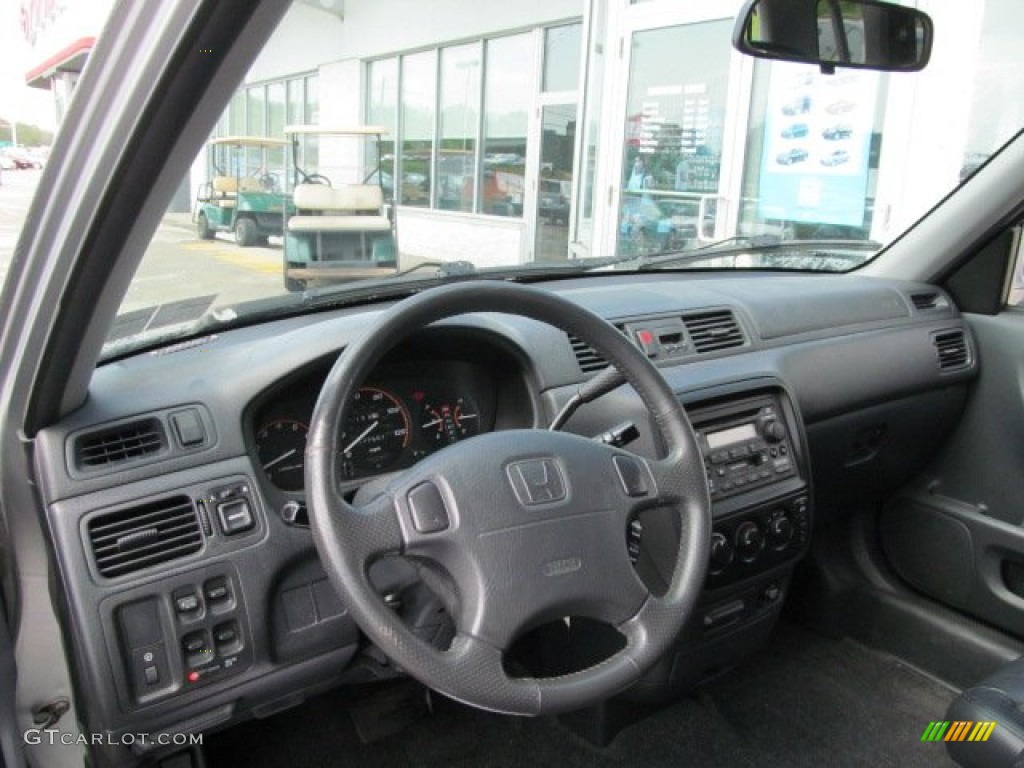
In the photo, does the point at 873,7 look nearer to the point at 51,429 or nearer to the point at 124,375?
the point at 124,375

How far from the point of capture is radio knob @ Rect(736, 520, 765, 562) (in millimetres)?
2010

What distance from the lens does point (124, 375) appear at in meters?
1.58

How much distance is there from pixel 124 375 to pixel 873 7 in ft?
6.45

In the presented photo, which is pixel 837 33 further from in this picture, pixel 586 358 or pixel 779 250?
pixel 586 358

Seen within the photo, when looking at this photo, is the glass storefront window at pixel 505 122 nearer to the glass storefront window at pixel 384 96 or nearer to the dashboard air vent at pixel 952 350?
the glass storefront window at pixel 384 96

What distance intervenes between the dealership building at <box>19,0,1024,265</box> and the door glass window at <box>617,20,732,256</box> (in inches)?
0.6

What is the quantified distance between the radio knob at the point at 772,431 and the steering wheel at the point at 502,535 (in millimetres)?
734

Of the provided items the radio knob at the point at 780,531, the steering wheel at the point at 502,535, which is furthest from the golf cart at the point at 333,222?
the radio knob at the point at 780,531

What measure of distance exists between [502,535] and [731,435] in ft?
3.18

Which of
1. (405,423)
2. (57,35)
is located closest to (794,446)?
(405,423)

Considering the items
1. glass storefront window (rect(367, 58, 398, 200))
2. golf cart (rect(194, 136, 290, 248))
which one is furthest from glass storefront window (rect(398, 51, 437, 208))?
golf cart (rect(194, 136, 290, 248))

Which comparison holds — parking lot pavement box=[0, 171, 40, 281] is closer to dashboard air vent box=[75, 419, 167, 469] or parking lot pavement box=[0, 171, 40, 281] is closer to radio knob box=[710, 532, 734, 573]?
dashboard air vent box=[75, 419, 167, 469]

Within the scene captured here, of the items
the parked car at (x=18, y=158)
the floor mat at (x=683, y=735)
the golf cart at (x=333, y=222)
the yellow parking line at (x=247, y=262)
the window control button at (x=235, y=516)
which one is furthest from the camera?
the golf cart at (x=333, y=222)

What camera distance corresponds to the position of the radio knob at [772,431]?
2.08 metres
